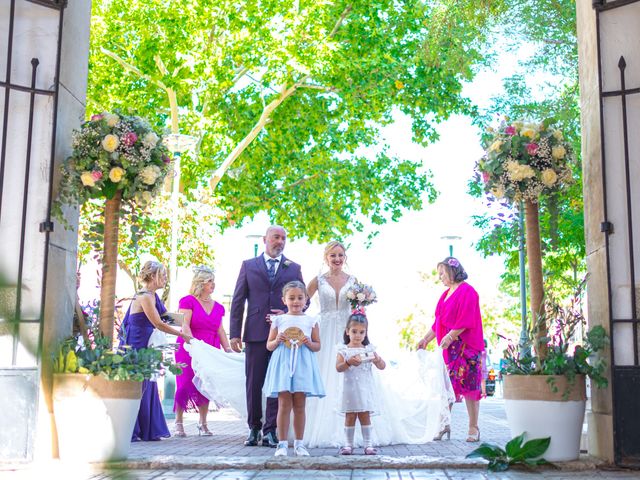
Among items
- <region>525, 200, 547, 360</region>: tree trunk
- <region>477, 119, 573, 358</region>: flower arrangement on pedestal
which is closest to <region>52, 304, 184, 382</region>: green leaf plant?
<region>525, 200, 547, 360</region>: tree trunk

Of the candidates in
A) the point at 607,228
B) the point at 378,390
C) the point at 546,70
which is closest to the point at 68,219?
the point at 378,390

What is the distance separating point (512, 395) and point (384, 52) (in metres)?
18.3

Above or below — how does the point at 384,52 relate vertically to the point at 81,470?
above

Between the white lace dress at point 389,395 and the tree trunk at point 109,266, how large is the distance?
2684 millimetres

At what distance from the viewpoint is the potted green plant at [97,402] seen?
650 cm

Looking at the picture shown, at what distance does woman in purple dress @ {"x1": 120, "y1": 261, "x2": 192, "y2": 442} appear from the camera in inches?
368

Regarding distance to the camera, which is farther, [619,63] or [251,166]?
[251,166]

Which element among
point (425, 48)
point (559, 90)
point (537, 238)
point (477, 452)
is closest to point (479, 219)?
point (559, 90)

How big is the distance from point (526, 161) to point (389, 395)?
10.9ft

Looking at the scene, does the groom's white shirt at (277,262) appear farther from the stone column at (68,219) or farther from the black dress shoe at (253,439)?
the stone column at (68,219)

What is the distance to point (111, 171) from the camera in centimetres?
695

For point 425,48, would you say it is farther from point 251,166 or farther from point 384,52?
point 251,166

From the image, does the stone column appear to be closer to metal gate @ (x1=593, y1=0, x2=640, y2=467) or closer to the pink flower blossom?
the pink flower blossom

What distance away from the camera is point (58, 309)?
6926 millimetres
